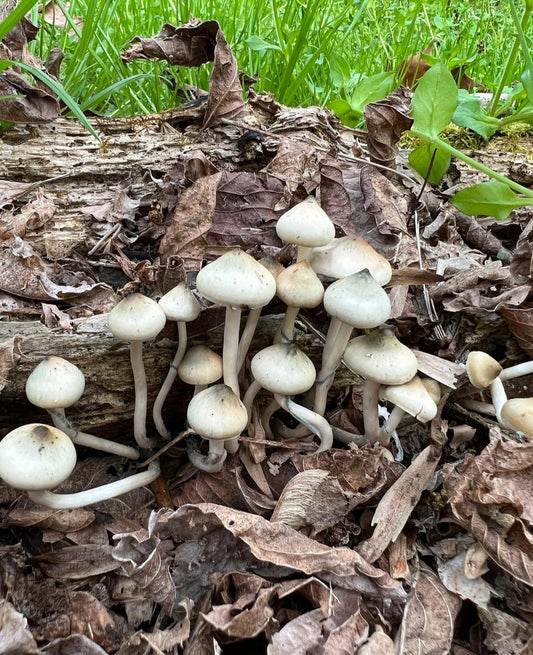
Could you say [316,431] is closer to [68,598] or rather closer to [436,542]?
[436,542]

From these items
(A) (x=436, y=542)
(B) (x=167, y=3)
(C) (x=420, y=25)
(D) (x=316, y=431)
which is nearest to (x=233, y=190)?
(D) (x=316, y=431)

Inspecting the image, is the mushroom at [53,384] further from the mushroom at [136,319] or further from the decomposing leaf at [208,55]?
the decomposing leaf at [208,55]

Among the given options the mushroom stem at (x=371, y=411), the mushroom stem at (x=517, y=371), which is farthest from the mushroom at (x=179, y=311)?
the mushroom stem at (x=517, y=371)

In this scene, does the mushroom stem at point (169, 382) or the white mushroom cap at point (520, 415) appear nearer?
the white mushroom cap at point (520, 415)

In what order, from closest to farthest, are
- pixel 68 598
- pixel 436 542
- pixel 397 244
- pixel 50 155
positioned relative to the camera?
pixel 68 598 → pixel 436 542 → pixel 397 244 → pixel 50 155

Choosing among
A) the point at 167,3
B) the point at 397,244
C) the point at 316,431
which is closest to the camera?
the point at 316,431

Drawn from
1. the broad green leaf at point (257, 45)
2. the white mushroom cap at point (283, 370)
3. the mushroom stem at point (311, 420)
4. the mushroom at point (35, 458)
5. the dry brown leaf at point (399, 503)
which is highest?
the broad green leaf at point (257, 45)

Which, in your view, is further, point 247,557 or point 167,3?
point 167,3
